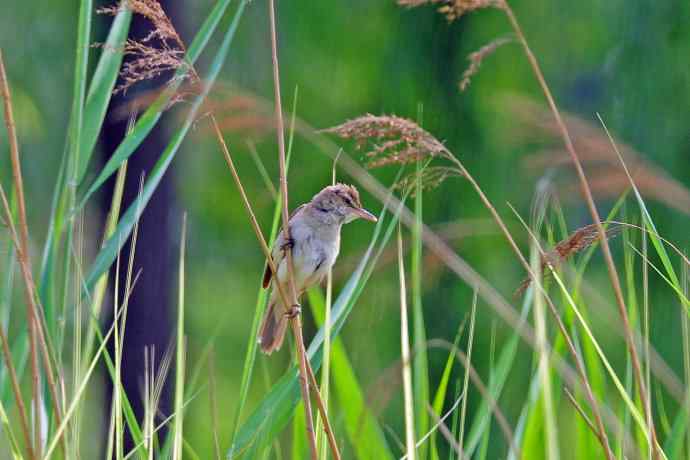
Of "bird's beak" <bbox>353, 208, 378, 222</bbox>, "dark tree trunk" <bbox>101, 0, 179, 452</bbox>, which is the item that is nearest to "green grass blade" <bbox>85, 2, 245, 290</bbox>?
"bird's beak" <bbox>353, 208, 378, 222</bbox>

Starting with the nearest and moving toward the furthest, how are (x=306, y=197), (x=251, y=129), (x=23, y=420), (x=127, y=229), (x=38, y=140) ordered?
(x=23, y=420)
(x=127, y=229)
(x=251, y=129)
(x=38, y=140)
(x=306, y=197)

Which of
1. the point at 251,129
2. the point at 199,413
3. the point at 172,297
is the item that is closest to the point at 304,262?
the point at 251,129

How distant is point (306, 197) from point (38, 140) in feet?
6.92

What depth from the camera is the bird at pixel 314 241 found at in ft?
11.8

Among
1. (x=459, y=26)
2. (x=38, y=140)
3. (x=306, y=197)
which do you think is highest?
(x=459, y=26)

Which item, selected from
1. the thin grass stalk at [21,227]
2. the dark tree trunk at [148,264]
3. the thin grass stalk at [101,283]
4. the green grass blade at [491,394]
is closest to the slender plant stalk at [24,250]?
the thin grass stalk at [21,227]

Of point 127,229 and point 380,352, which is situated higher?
point 127,229

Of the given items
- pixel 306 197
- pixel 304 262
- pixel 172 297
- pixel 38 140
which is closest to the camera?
pixel 304 262

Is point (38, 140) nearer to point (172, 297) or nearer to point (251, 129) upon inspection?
point (172, 297)

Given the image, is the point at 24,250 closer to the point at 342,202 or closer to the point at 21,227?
the point at 21,227

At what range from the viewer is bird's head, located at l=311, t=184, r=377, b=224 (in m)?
3.67

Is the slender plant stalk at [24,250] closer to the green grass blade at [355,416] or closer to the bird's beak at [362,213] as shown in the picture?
the green grass blade at [355,416]

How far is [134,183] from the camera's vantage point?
5.04 meters

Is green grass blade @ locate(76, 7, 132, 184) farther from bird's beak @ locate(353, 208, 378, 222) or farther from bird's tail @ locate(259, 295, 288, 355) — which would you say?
bird's tail @ locate(259, 295, 288, 355)
